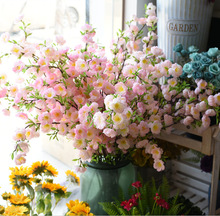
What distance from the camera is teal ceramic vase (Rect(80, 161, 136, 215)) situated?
102 centimetres

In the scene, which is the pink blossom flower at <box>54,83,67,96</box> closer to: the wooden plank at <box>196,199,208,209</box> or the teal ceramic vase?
the teal ceramic vase

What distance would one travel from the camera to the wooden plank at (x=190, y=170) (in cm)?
147

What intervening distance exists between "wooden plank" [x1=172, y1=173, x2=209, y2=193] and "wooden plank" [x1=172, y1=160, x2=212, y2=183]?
0.8 inches

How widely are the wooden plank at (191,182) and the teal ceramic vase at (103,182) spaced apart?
502 millimetres

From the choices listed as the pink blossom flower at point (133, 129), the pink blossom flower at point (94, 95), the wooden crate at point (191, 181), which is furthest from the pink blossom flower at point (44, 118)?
the wooden crate at point (191, 181)

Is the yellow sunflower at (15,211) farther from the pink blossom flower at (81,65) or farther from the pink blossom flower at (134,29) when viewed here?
the pink blossom flower at (134,29)

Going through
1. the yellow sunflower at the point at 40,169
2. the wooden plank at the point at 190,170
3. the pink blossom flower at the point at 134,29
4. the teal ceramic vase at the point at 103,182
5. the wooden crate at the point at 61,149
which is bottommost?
the wooden plank at the point at 190,170

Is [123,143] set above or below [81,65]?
below

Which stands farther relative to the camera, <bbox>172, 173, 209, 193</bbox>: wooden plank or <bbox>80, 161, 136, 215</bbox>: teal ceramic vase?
<bbox>172, 173, 209, 193</bbox>: wooden plank

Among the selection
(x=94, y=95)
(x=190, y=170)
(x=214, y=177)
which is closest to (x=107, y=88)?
(x=94, y=95)

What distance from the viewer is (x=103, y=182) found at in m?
1.03

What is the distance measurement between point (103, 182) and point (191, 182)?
1.98 ft

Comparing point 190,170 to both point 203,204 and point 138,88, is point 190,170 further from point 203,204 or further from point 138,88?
point 138,88

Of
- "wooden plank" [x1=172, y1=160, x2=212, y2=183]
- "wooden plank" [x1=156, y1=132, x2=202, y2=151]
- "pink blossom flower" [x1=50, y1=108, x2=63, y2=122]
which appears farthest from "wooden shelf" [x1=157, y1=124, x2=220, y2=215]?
"pink blossom flower" [x1=50, y1=108, x2=63, y2=122]
